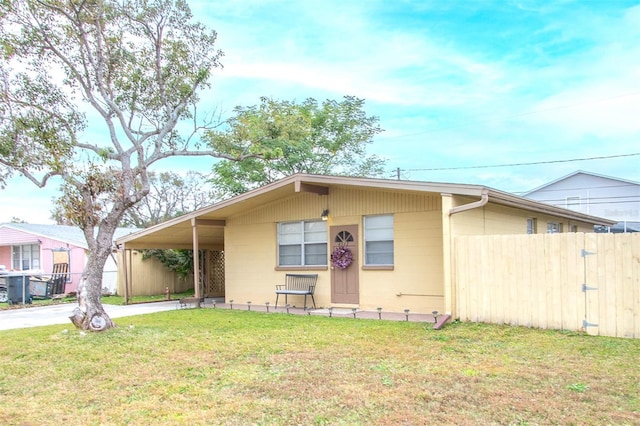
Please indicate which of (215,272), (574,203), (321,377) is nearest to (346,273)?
(321,377)

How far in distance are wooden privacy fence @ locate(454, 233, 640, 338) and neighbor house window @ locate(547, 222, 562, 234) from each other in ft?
21.8

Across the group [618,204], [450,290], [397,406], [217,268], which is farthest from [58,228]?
[618,204]

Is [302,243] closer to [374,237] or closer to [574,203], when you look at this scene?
[374,237]

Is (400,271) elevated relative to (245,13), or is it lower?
lower

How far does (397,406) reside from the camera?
14.3ft

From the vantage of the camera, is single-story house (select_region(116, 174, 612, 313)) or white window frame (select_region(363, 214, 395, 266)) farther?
white window frame (select_region(363, 214, 395, 266))

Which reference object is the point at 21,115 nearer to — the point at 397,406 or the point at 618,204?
the point at 397,406

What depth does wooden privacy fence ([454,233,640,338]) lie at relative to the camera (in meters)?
7.25

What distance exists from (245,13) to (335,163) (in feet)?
38.8

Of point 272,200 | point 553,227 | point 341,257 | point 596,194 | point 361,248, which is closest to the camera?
point 361,248

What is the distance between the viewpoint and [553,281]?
7.85m

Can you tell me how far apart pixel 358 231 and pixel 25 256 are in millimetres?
16265

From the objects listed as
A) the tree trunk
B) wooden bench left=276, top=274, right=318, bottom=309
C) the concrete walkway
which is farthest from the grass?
wooden bench left=276, top=274, right=318, bottom=309

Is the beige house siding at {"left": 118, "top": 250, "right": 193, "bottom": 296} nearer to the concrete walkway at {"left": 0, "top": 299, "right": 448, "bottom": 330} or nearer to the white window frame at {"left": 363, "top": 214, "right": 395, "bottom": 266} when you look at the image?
the concrete walkway at {"left": 0, "top": 299, "right": 448, "bottom": 330}
